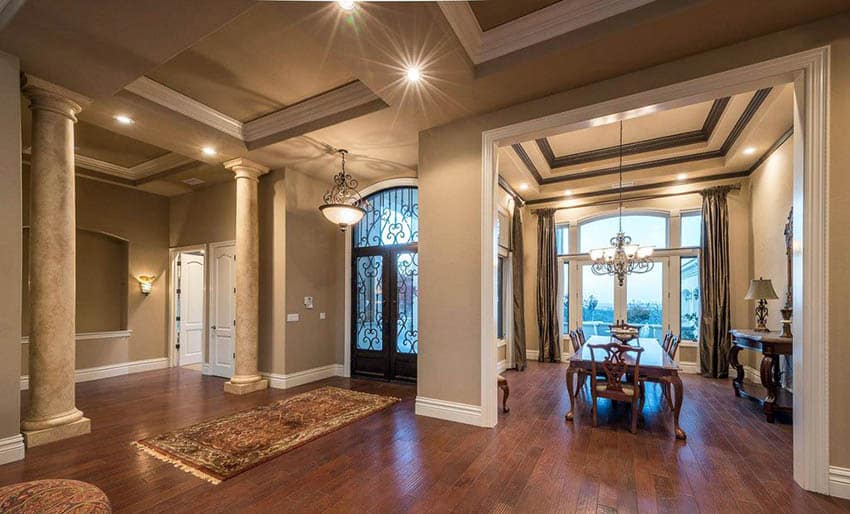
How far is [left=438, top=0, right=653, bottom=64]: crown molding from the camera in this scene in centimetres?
274

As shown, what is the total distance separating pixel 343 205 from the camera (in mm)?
4797

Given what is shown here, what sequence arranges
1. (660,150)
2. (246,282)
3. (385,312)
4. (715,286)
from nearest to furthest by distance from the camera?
(246,282)
(660,150)
(385,312)
(715,286)

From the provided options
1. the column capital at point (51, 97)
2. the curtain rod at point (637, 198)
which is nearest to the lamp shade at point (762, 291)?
the curtain rod at point (637, 198)

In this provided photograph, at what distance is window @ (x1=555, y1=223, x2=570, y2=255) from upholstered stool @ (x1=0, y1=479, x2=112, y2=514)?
7642mm

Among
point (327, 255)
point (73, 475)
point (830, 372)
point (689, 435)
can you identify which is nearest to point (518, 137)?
point (830, 372)

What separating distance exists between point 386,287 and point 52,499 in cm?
467

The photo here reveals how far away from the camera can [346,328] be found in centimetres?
640

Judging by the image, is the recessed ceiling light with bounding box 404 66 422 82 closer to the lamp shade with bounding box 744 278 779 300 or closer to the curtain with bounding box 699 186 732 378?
the lamp shade with bounding box 744 278 779 300

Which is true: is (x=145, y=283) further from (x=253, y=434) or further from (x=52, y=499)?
(x=52, y=499)

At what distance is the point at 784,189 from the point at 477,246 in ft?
14.3

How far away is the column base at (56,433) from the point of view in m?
3.29

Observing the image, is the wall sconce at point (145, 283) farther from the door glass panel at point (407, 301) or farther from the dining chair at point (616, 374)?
the dining chair at point (616, 374)

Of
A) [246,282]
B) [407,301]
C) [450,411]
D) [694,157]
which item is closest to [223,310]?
[246,282]

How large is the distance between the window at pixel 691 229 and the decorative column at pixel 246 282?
7.44m
